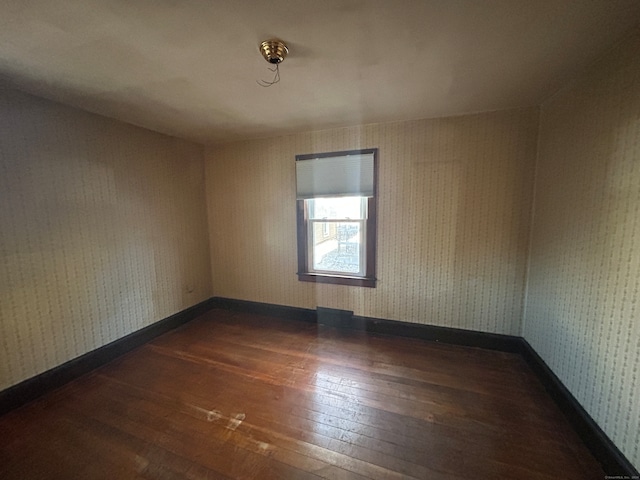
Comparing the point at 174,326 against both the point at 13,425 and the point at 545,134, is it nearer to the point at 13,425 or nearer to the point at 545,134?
the point at 13,425

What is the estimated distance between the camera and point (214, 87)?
1.87 meters

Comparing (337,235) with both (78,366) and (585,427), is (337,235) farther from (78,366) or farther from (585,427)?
(78,366)

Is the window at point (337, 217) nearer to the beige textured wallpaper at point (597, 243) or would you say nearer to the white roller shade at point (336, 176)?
the white roller shade at point (336, 176)

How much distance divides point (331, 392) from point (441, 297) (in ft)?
4.91

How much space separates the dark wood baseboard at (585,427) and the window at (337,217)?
5.27 ft

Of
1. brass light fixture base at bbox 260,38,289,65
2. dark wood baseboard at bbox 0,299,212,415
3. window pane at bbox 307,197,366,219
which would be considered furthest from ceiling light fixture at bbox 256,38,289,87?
dark wood baseboard at bbox 0,299,212,415

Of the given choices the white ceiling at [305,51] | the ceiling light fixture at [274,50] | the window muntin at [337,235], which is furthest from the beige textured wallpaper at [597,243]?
the ceiling light fixture at [274,50]

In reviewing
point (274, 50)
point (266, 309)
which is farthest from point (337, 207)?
point (274, 50)

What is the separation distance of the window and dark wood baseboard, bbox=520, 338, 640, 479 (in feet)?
5.27

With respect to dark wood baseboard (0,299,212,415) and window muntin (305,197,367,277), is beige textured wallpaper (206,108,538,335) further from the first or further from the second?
dark wood baseboard (0,299,212,415)

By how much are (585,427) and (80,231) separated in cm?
394

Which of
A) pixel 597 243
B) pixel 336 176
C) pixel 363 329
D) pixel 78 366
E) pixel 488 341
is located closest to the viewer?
pixel 597 243

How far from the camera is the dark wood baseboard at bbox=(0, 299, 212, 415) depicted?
1.89 meters

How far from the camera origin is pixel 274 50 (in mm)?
1393
